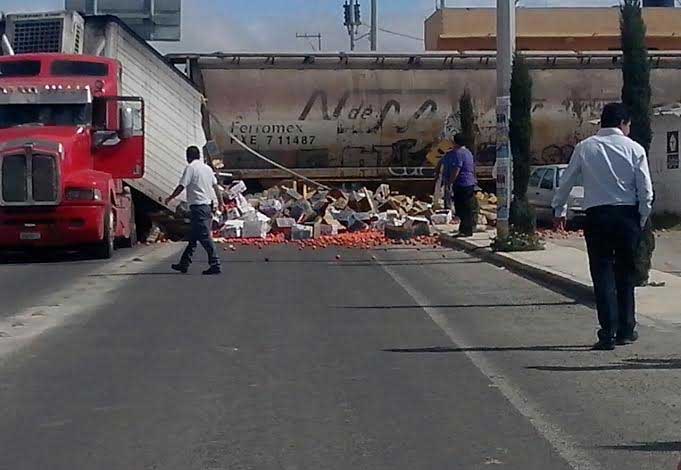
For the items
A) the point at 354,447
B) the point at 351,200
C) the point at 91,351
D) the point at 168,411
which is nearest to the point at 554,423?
the point at 354,447

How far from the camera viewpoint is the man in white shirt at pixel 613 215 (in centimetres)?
1044

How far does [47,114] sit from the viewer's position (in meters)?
22.5

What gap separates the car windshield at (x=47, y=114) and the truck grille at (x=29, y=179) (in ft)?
5.31

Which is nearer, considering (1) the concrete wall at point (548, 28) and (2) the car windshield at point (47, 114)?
(2) the car windshield at point (47, 114)

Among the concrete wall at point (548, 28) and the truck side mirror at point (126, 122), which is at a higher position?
the concrete wall at point (548, 28)

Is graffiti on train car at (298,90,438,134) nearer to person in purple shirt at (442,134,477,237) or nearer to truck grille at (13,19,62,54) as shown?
person in purple shirt at (442,134,477,237)

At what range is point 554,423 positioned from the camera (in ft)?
26.0

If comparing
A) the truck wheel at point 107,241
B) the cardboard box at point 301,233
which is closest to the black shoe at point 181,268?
the truck wheel at point 107,241

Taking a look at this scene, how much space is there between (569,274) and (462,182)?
27.6 feet

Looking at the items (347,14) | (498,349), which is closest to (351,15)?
(347,14)

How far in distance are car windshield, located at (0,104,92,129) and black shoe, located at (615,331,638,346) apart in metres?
13.8

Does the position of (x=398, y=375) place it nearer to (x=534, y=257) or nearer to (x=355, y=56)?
(x=534, y=257)

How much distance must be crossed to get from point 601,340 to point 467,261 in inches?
406

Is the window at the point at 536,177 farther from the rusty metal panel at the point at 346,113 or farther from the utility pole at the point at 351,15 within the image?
the utility pole at the point at 351,15
